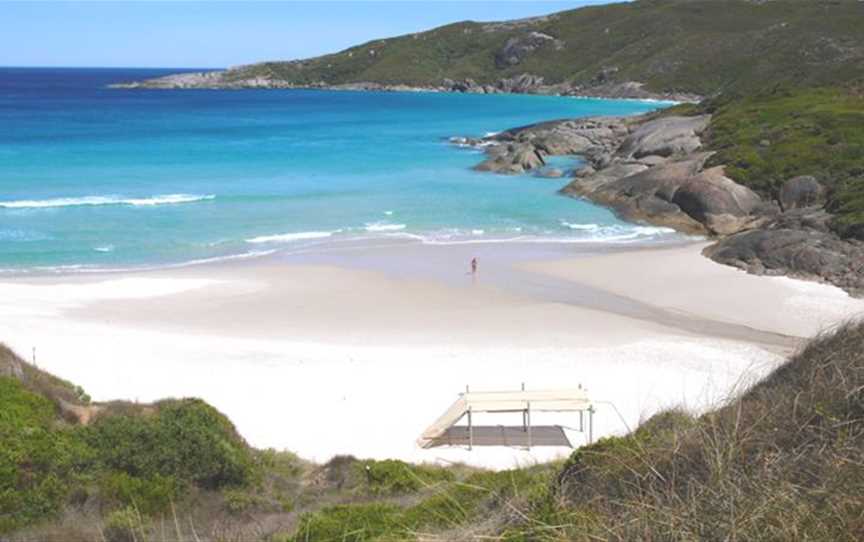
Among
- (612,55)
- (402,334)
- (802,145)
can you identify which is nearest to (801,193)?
(802,145)

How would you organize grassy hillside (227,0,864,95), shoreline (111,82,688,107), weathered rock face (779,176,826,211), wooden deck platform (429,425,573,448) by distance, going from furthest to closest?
shoreline (111,82,688,107) < grassy hillside (227,0,864,95) < weathered rock face (779,176,826,211) < wooden deck platform (429,425,573,448)

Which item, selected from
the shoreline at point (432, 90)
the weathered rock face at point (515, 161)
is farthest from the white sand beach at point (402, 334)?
the shoreline at point (432, 90)

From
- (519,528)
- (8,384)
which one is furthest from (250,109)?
(519,528)

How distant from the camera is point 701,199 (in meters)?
36.8

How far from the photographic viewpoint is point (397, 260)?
30062 millimetres

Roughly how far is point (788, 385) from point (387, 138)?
67.6 meters

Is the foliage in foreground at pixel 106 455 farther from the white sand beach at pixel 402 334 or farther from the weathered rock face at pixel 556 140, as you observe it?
the weathered rock face at pixel 556 140

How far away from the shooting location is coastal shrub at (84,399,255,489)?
10.9m

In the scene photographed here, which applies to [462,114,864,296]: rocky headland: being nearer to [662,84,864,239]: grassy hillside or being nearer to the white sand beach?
[662,84,864,239]: grassy hillside

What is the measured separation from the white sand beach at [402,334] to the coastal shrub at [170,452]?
3144 millimetres

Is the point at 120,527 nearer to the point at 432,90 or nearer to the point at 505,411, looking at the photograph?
the point at 505,411

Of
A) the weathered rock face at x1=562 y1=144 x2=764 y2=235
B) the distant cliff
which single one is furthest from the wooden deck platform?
the distant cliff

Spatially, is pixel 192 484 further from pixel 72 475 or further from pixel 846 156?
pixel 846 156

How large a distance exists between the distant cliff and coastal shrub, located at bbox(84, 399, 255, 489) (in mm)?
78749
